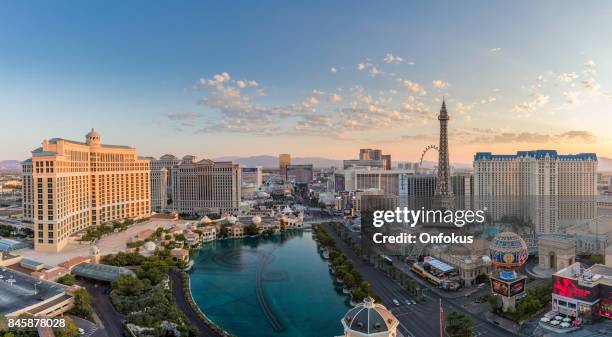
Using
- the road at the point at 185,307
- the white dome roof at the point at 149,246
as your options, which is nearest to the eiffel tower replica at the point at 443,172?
the road at the point at 185,307

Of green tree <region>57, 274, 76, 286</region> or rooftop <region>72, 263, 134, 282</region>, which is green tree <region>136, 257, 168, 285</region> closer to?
rooftop <region>72, 263, 134, 282</region>

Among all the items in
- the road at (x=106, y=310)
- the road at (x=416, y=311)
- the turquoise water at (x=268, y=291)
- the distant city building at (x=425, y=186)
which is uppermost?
the distant city building at (x=425, y=186)

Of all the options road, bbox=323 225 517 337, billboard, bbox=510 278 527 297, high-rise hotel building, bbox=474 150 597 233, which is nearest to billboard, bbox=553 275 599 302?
billboard, bbox=510 278 527 297

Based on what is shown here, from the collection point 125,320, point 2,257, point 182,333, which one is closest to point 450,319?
point 182,333

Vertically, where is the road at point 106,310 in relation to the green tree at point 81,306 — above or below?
below

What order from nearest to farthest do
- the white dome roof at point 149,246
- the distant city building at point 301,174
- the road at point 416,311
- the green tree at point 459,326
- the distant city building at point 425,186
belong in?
the green tree at point 459,326 < the road at point 416,311 < the white dome roof at point 149,246 < the distant city building at point 425,186 < the distant city building at point 301,174

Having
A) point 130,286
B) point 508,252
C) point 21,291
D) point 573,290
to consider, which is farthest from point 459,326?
point 21,291

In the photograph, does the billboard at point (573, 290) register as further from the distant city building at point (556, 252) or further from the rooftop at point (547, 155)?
the rooftop at point (547, 155)
